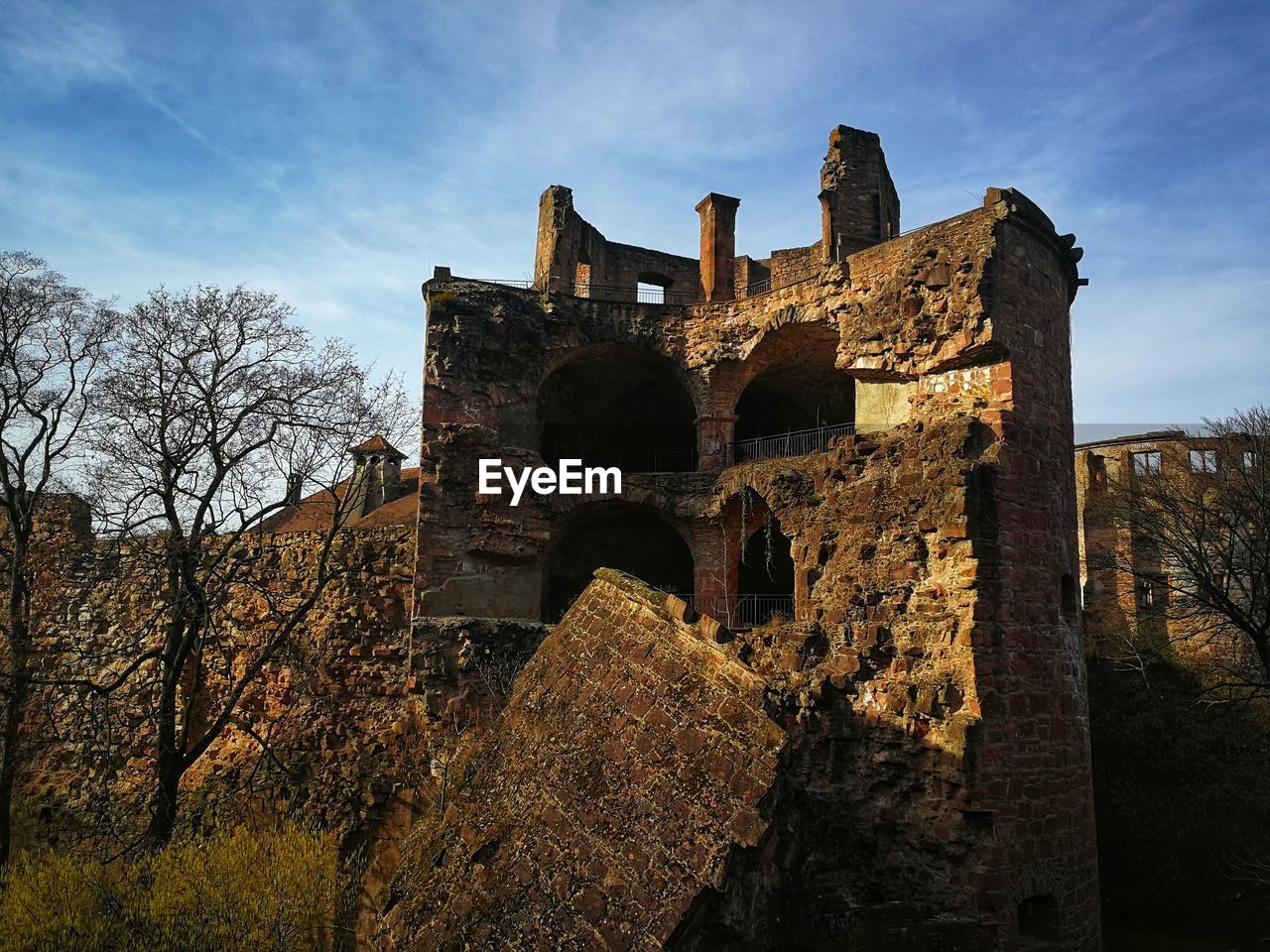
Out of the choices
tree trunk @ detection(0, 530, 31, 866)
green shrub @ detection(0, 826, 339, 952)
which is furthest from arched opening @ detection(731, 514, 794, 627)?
tree trunk @ detection(0, 530, 31, 866)

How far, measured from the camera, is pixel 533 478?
15.4 m

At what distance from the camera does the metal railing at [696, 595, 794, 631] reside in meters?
16.0

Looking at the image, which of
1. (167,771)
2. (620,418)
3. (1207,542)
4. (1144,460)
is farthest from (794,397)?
(1144,460)

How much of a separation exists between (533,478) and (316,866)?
22.2ft

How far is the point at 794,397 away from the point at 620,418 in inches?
152

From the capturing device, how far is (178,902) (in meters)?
9.66

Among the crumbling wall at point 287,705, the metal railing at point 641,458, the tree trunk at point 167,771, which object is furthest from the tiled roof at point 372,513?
the tree trunk at point 167,771

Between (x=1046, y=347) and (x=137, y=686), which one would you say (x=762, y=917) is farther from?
(x=137, y=686)

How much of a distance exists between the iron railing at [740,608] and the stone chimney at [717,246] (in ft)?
25.1

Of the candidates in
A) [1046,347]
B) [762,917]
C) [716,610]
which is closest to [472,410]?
[716,610]

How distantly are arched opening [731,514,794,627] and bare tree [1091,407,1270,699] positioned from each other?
661 centimetres

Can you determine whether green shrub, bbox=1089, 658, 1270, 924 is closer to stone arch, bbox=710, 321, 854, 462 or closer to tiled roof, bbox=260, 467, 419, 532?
stone arch, bbox=710, 321, 854, 462

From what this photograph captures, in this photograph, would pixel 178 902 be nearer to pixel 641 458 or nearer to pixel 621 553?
pixel 621 553

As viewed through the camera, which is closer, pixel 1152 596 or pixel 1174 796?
pixel 1174 796
